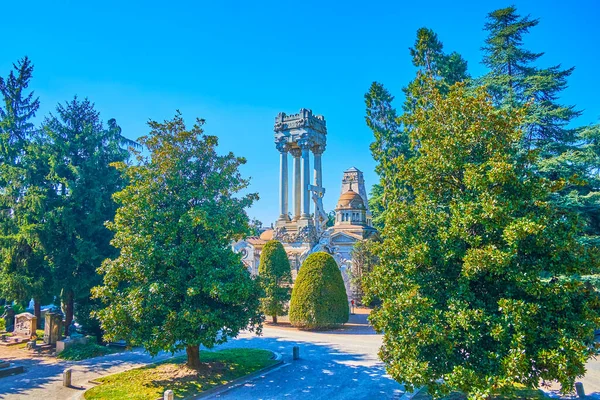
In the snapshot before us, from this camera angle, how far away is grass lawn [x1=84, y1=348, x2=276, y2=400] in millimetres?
11961

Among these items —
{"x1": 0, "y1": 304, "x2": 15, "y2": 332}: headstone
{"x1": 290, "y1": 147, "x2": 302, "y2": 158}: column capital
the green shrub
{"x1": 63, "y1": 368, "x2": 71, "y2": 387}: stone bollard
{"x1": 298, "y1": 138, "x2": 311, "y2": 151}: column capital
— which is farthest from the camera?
{"x1": 290, "y1": 147, "x2": 302, "y2": 158}: column capital

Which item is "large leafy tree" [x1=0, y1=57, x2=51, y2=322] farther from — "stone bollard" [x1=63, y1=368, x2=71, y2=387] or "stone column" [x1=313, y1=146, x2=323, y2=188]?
"stone column" [x1=313, y1=146, x2=323, y2=188]

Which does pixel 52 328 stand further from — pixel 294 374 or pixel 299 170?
pixel 299 170

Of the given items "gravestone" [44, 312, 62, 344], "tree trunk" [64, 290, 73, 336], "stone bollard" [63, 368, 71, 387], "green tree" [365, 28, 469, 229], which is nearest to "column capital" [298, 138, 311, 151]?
"green tree" [365, 28, 469, 229]

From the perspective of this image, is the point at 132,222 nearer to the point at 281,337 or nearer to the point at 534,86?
the point at 281,337

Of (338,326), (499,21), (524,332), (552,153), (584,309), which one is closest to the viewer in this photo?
(524,332)

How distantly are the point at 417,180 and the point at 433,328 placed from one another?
3.81m

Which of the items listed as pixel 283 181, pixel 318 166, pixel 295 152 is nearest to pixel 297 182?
pixel 283 181

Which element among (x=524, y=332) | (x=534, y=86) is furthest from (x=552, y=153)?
(x=524, y=332)

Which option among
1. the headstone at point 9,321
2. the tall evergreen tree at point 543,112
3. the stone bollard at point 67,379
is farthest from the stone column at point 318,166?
the stone bollard at point 67,379

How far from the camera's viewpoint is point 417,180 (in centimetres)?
1042

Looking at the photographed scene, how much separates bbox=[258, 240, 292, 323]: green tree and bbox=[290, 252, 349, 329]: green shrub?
1982 millimetres

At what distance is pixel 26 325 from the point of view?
20078 millimetres

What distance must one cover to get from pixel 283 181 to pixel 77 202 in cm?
2505
